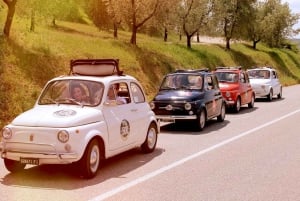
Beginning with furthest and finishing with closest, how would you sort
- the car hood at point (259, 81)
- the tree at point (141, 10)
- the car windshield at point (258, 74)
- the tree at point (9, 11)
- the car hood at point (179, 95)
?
1. the tree at point (141, 10)
2. the car windshield at point (258, 74)
3. the car hood at point (259, 81)
4. the tree at point (9, 11)
5. the car hood at point (179, 95)

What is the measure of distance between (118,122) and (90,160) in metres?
1.17

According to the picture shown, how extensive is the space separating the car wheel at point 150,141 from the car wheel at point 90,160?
2176 mm

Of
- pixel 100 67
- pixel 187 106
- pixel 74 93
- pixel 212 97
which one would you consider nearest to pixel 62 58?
pixel 212 97

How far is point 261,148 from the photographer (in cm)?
Answer: 1138

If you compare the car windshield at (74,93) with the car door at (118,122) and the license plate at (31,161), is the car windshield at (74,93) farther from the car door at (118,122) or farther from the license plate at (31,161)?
the license plate at (31,161)

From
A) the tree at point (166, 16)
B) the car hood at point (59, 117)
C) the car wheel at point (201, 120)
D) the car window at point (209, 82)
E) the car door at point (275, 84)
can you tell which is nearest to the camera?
the car hood at point (59, 117)

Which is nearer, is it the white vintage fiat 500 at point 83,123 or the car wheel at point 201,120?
the white vintage fiat 500 at point 83,123

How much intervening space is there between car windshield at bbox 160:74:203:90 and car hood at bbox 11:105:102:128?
6.89 metres

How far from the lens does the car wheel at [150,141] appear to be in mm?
10672

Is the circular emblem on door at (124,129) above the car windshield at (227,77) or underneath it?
underneath

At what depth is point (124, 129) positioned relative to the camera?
30.9 ft

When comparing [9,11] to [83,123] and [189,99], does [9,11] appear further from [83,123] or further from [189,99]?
[83,123]

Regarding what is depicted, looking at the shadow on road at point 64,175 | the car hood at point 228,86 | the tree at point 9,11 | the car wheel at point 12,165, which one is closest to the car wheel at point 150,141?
the shadow on road at point 64,175

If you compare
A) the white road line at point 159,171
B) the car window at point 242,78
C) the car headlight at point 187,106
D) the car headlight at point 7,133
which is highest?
the car window at point 242,78
